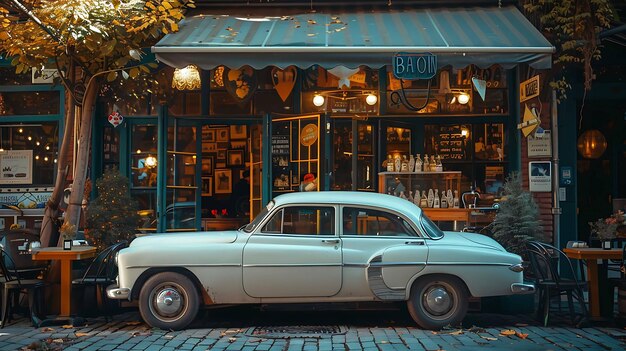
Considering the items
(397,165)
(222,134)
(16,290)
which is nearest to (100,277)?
(16,290)

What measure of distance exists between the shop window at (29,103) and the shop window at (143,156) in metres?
1.48

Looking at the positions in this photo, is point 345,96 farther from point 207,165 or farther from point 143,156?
point 207,165

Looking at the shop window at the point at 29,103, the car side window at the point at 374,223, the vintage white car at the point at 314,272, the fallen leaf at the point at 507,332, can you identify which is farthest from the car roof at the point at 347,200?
the shop window at the point at 29,103

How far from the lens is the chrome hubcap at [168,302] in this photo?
7469 millimetres

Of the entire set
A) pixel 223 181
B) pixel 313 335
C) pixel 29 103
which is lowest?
pixel 313 335

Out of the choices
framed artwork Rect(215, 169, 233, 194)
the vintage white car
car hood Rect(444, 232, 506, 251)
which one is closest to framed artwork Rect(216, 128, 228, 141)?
framed artwork Rect(215, 169, 233, 194)

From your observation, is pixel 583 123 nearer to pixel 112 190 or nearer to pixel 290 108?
pixel 290 108

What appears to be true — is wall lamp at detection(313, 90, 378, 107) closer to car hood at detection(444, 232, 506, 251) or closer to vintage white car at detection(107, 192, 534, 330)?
car hood at detection(444, 232, 506, 251)

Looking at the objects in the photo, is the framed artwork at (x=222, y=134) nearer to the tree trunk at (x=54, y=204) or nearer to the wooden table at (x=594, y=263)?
the tree trunk at (x=54, y=204)

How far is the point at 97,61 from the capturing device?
9.46 m

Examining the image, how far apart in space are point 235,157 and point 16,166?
17.8 ft

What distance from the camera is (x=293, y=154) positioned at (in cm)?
1142

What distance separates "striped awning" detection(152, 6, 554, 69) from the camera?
8.77 metres

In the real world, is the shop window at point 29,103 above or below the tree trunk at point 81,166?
above
